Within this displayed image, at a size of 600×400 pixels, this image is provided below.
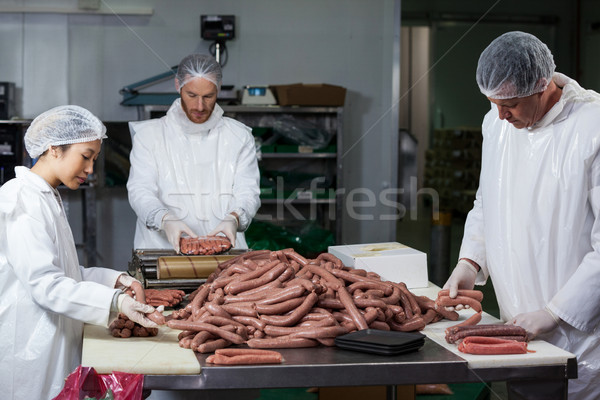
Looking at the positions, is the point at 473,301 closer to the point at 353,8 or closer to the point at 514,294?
the point at 514,294

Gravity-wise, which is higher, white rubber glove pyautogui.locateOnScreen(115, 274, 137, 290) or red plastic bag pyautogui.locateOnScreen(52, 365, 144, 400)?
white rubber glove pyautogui.locateOnScreen(115, 274, 137, 290)

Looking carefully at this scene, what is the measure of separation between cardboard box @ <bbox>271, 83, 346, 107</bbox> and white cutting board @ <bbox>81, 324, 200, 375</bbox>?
4328 mm

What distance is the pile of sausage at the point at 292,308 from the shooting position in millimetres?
2197

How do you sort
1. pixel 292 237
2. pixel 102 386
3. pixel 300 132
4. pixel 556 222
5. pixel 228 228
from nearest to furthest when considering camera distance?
pixel 102 386 → pixel 556 222 → pixel 228 228 → pixel 292 237 → pixel 300 132

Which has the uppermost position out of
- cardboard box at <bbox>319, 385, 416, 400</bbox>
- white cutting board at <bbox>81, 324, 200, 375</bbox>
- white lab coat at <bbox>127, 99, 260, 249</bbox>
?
white lab coat at <bbox>127, 99, 260, 249</bbox>

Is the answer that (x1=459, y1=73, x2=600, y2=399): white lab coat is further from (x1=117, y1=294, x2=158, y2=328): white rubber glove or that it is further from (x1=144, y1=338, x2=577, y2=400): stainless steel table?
(x1=117, y1=294, x2=158, y2=328): white rubber glove

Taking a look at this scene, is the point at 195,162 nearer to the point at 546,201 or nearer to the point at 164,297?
the point at 164,297

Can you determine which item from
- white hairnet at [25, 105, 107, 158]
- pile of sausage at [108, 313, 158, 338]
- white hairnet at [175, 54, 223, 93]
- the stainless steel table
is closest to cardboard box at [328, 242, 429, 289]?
the stainless steel table

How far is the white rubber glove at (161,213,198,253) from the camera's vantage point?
361cm

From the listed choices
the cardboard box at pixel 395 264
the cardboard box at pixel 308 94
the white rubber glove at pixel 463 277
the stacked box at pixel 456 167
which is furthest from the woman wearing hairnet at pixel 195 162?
the stacked box at pixel 456 167

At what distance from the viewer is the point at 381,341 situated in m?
2.10

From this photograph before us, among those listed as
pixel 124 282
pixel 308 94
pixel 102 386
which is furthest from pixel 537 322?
pixel 308 94

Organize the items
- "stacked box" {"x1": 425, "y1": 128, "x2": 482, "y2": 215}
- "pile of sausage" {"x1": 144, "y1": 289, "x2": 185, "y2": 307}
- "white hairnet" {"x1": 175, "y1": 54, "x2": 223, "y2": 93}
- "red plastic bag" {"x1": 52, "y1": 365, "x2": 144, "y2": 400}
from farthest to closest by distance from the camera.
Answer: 1. "stacked box" {"x1": 425, "y1": 128, "x2": 482, "y2": 215}
2. "white hairnet" {"x1": 175, "y1": 54, "x2": 223, "y2": 93}
3. "pile of sausage" {"x1": 144, "y1": 289, "x2": 185, "y2": 307}
4. "red plastic bag" {"x1": 52, "y1": 365, "x2": 144, "y2": 400}

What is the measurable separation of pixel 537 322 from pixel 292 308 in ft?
2.78
